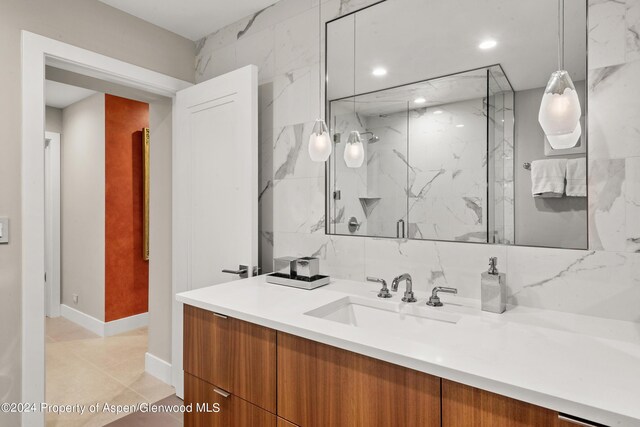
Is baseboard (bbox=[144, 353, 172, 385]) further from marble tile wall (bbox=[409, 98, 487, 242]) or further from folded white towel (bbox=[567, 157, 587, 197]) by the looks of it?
folded white towel (bbox=[567, 157, 587, 197])

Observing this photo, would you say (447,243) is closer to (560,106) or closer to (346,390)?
(560,106)

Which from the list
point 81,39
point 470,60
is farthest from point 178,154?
point 470,60

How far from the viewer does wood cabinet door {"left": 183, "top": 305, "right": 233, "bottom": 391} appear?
137 centimetres

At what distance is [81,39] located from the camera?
2.01m

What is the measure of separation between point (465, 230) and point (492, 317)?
37 centimetres

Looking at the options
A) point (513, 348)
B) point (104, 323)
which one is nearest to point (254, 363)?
point (513, 348)

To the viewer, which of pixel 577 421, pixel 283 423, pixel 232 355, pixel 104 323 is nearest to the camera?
pixel 577 421

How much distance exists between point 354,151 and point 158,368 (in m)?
2.17

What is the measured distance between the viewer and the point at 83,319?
3762mm

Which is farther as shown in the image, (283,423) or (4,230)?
(4,230)

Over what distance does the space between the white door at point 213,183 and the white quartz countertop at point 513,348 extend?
659 mm

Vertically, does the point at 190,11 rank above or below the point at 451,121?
above

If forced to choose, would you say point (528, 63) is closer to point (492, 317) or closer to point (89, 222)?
point (492, 317)

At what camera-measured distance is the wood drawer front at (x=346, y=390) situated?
933 millimetres
